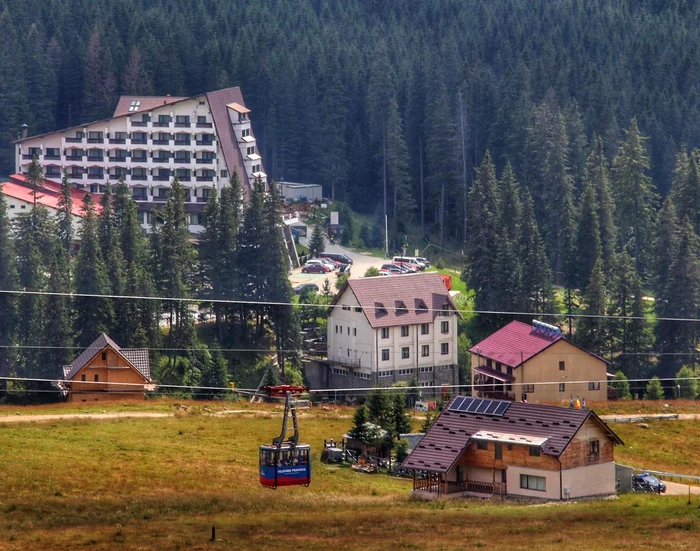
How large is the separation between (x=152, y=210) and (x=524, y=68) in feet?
108

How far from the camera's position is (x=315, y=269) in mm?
78938

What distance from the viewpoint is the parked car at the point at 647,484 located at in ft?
165

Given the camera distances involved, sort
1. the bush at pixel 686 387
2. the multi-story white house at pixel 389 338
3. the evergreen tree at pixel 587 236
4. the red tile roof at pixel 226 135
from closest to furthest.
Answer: the bush at pixel 686 387, the multi-story white house at pixel 389 338, the evergreen tree at pixel 587 236, the red tile roof at pixel 226 135

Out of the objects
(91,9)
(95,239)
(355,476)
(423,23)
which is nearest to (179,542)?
(355,476)

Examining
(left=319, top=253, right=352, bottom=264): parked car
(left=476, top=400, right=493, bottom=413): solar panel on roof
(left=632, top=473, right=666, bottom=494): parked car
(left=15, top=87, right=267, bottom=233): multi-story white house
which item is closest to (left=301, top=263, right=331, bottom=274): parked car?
(left=319, top=253, right=352, bottom=264): parked car

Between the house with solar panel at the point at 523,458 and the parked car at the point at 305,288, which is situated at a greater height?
the parked car at the point at 305,288

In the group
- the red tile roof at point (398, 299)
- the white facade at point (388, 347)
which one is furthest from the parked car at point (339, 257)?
the white facade at point (388, 347)

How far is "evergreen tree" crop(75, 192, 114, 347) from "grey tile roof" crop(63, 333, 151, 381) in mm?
500

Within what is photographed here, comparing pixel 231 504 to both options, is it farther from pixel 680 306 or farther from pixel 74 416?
pixel 680 306

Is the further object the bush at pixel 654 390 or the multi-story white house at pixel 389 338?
the multi-story white house at pixel 389 338

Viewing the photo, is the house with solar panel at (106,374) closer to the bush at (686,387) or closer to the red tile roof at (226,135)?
the bush at (686,387)

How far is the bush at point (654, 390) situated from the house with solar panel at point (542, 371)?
5.66 ft

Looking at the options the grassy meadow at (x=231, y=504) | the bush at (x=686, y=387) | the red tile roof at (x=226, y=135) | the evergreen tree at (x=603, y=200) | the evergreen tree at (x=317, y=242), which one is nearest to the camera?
the grassy meadow at (x=231, y=504)

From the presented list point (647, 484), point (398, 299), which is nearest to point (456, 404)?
point (647, 484)
